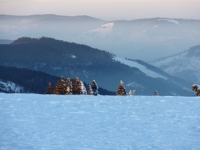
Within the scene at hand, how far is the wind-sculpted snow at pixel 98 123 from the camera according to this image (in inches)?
602

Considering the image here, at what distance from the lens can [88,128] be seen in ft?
57.3

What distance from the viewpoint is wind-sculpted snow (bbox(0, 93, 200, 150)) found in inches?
602

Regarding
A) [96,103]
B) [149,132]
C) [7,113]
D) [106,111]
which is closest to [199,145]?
[149,132]

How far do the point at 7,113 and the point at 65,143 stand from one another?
565 centimetres

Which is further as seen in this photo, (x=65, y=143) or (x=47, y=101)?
(x=47, y=101)

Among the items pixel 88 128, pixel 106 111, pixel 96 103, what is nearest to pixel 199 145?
pixel 88 128

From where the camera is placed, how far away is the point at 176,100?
78.4 feet

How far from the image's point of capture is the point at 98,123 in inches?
720

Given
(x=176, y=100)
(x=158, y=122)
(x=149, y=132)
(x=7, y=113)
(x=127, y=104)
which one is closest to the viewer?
(x=149, y=132)

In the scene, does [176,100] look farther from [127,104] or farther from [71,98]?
[71,98]

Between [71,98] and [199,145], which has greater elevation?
[71,98]

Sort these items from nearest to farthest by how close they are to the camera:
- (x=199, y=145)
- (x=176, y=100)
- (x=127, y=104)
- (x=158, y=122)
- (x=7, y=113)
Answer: (x=199, y=145), (x=158, y=122), (x=7, y=113), (x=127, y=104), (x=176, y=100)

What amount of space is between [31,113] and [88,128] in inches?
157

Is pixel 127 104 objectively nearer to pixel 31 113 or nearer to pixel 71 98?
pixel 71 98
